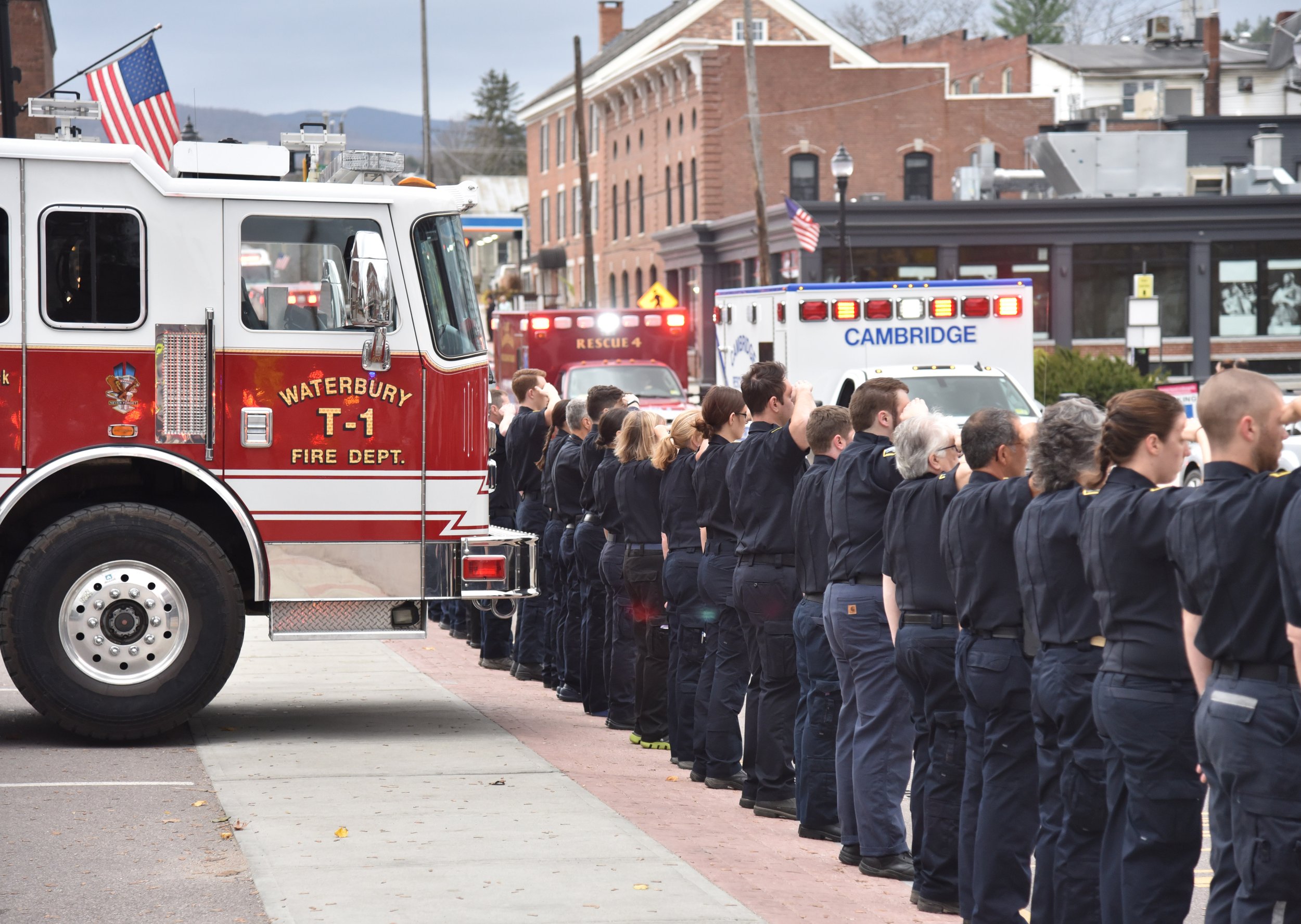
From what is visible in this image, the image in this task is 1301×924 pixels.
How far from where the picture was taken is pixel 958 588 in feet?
19.3

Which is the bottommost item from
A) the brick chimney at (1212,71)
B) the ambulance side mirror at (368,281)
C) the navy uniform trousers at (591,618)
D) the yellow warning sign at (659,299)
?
the navy uniform trousers at (591,618)

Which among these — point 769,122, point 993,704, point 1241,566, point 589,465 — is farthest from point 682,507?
point 769,122

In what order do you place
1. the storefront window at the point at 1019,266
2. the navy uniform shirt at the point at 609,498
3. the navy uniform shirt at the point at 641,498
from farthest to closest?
1. the storefront window at the point at 1019,266
2. the navy uniform shirt at the point at 609,498
3. the navy uniform shirt at the point at 641,498

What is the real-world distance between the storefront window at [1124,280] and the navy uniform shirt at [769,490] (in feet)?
121

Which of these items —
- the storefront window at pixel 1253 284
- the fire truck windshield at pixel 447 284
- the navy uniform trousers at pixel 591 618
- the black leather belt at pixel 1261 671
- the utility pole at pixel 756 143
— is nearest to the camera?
the black leather belt at pixel 1261 671

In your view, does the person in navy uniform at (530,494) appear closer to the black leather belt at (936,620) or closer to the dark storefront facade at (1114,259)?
the black leather belt at (936,620)

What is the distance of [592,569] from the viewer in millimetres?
10727

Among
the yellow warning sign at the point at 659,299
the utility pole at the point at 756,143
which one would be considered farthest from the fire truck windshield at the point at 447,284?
the utility pole at the point at 756,143

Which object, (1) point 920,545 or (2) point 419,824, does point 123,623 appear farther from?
(1) point 920,545

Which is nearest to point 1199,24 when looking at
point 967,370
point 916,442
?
point 967,370

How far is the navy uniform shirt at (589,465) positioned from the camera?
10578 millimetres

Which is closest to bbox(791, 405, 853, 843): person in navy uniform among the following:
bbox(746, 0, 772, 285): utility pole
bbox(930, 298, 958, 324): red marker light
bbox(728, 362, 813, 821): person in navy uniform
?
bbox(728, 362, 813, 821): person in navy uniform

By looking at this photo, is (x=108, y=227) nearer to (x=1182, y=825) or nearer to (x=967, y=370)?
(x=1182, y=825)

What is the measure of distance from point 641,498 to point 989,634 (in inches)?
156
